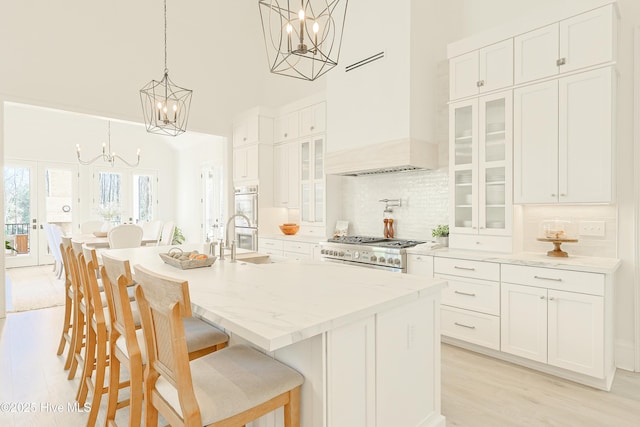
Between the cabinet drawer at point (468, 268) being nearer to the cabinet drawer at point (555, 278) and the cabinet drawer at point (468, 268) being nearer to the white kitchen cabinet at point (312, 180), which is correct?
the cabinet drawer at point (555, 278)

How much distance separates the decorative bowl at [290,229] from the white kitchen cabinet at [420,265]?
2.20 meters

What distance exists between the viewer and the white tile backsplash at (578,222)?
292 cm

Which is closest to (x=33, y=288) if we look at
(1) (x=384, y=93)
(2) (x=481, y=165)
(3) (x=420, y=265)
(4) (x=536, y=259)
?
(3) (x=420, y=265)

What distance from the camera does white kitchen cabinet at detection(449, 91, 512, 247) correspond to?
318 centimetres

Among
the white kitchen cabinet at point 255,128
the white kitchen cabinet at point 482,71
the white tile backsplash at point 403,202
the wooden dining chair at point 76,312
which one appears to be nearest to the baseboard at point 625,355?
the white tile backsplash at point 403,202

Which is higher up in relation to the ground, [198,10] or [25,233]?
[198,10]

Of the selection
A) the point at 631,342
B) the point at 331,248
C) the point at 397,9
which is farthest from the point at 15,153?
the point at 631,342

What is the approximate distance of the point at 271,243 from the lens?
5.24 m

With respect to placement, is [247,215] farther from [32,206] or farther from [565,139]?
[32,206]

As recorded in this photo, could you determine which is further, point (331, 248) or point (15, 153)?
point (15, 153)

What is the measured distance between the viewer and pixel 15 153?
746 cm

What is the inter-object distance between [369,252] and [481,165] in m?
1.42

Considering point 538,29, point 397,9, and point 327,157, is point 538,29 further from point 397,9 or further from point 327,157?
point 327,157

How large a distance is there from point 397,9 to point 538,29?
144 cm
